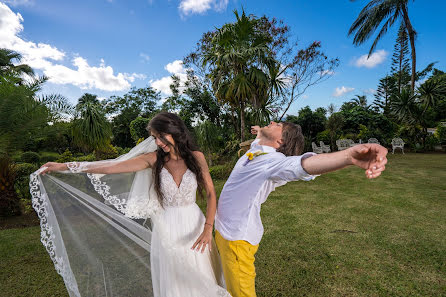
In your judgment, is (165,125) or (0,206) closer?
(165,125)

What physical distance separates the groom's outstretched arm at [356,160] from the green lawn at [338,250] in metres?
2.15

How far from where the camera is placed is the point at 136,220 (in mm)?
1963

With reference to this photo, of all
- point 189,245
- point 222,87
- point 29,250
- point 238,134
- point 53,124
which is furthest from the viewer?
point 238,134

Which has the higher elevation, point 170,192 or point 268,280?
point 170,192

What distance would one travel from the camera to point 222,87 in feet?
30.2

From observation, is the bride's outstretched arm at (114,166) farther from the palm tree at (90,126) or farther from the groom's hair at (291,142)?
the palm tree at (90,126)

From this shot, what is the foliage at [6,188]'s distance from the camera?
4.78 metres

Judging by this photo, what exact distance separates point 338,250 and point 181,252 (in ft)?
9.02

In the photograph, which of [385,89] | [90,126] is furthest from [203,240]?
[385,89]

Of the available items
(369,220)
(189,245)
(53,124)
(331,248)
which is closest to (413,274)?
(331,248)

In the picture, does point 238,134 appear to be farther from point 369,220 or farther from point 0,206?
point 0,206

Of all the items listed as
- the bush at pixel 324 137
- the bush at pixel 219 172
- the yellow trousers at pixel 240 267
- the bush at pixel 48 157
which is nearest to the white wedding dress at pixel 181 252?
the yellow trousers at pixel 240 267

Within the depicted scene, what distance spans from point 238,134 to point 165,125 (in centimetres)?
1076

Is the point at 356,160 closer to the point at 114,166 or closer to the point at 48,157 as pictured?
the point at 114,166
